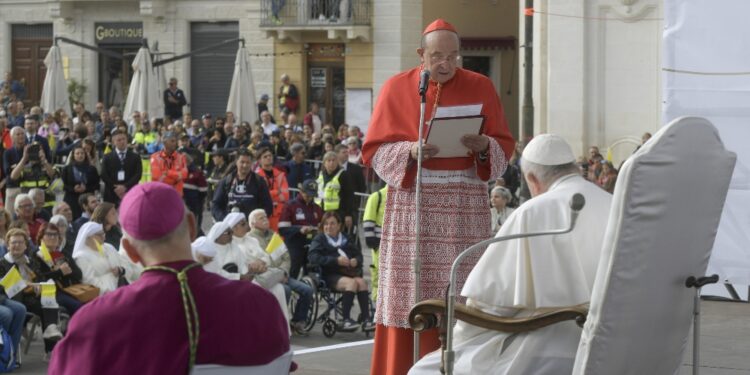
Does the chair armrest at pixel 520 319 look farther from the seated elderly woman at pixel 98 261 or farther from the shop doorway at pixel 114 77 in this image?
the shop doorway at pixel 114 77

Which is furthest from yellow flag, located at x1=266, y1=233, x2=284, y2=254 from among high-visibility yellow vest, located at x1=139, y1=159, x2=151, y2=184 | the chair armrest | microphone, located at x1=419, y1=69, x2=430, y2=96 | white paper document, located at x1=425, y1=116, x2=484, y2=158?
high-visibility yellow vest, located at x1=139, y1=159, x2=151, y2=184

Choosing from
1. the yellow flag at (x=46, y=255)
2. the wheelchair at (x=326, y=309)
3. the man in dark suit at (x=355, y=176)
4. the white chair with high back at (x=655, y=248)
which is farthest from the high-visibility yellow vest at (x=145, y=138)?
the white chair with high back at (x=655, y=248)

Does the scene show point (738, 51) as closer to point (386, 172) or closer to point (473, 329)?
point (386, 172)

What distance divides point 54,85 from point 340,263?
1610 cm

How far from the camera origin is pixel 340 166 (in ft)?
64.0

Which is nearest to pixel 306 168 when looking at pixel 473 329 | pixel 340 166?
pixel 340 166

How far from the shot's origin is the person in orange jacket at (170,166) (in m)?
21.5

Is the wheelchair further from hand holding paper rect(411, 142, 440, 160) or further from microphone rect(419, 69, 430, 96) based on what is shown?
microphone rect(419, 69, 430, 96)

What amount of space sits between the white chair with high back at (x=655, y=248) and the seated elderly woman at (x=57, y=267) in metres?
8.13

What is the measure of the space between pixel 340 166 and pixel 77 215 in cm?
365

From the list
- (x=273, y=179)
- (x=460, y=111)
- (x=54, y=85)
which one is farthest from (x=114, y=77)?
(x=460, y=111)

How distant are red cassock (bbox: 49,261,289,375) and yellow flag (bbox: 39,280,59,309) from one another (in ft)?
28.4

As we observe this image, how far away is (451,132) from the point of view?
7.83 m

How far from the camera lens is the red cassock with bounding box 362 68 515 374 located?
806 cm
